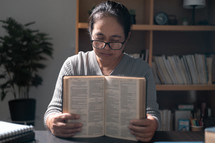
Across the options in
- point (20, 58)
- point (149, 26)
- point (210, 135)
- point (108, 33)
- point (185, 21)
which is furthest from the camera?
point (20, 58)

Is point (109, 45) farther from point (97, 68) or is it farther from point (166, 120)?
point (166, 120)

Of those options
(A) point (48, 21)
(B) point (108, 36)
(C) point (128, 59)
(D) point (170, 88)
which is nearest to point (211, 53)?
(D) point (170, 88)

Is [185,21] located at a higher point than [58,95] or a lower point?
higher

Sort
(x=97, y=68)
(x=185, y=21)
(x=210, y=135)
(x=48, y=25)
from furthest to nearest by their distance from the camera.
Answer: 1. (x=48, y=25)
2. (x=185, y=21)
3. (x=97, y=68)
4. (x=210, y=135)

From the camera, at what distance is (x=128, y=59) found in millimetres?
1391

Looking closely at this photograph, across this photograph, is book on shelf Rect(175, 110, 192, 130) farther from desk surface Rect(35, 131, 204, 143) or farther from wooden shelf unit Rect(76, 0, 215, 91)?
desk surface Rect(35, 131, 204, 143)

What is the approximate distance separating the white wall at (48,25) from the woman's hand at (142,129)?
7.80 feet

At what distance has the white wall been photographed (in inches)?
124

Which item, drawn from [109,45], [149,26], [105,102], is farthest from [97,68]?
[149,26]

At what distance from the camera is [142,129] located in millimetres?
923

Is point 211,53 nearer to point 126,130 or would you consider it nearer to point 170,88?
point 170,88

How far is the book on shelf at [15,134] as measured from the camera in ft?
2.77

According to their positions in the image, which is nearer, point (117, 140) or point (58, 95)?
point (117, 140)

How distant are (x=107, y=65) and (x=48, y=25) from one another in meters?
2.05
